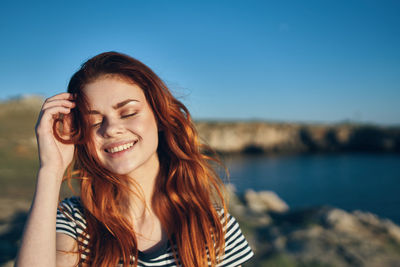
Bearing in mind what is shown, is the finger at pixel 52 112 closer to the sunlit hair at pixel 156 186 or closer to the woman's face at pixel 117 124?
the sunlit hair at pixel 156 186

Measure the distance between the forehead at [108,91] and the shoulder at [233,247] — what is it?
1133mm

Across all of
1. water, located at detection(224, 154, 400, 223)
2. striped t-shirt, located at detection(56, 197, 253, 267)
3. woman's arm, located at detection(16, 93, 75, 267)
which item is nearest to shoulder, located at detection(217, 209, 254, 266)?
striped t-shirt, located at detection(56, 197, 253, 267)

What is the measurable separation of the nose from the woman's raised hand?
0.24 metres

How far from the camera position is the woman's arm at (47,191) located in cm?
139

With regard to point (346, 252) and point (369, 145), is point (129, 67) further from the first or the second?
point (369, 145)

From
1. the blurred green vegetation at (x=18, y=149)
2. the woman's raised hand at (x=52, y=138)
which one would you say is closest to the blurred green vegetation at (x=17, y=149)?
the blurred green vegetation at (x=18, y=149)

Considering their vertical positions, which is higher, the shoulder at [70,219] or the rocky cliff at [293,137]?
the rocky cliff at [293,137]

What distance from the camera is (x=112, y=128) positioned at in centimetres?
176

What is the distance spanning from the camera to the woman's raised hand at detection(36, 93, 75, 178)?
1.61 meters

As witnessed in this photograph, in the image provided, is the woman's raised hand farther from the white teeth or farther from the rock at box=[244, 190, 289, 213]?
the rock at box=[244, 190, 289, 213]

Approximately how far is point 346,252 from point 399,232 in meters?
2.10

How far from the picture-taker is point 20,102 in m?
18.0

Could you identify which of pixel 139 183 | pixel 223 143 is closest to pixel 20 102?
pixel 139 183

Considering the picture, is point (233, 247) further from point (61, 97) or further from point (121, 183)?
point (61, 97)
